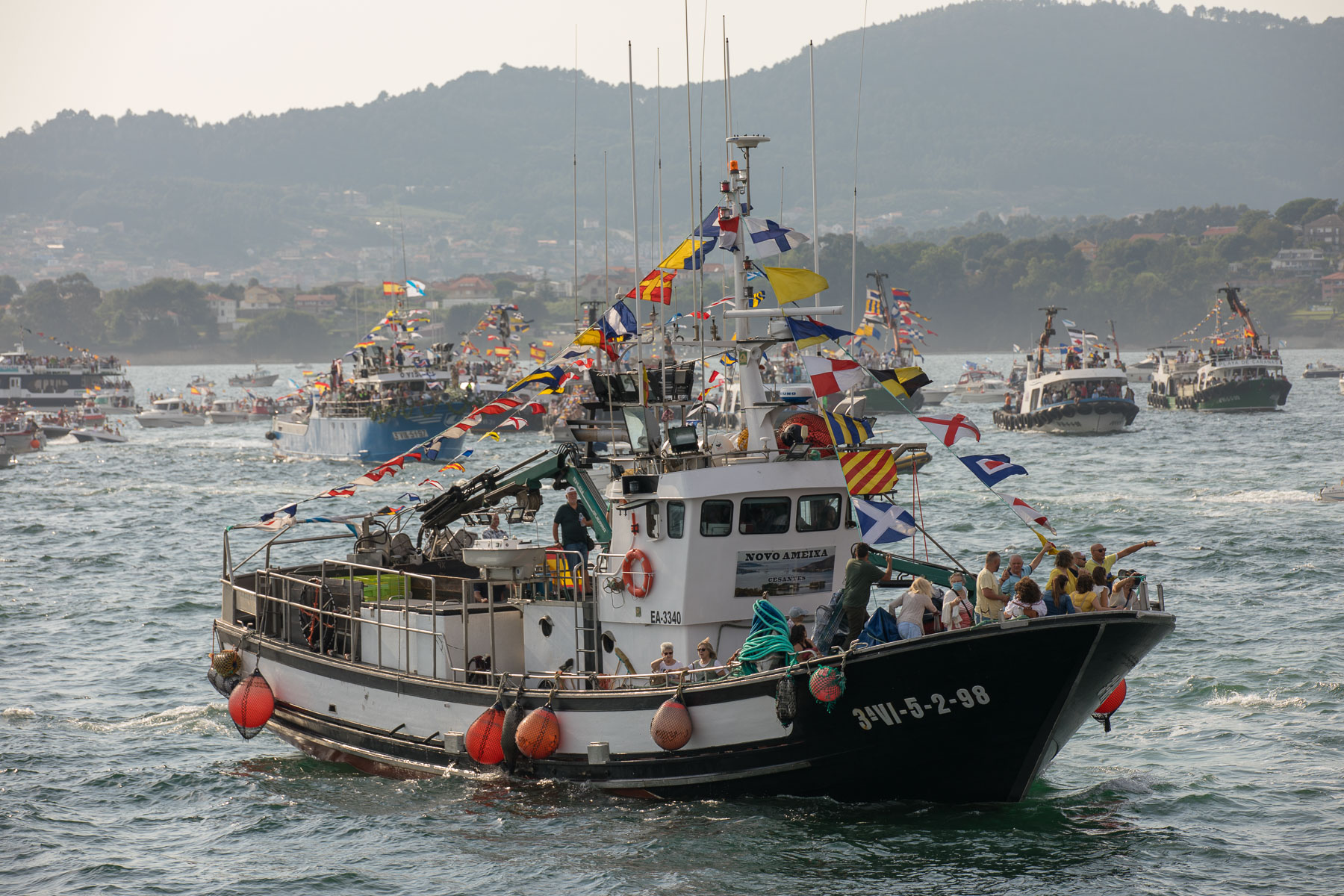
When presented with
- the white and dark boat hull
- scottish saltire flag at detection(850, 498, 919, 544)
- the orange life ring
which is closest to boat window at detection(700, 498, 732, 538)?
the orange life ring

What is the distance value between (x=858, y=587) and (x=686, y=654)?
108 inches

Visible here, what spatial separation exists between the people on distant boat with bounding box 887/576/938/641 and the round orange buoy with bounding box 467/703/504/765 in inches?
220

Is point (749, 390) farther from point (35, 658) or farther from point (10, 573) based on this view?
point (10, 573)

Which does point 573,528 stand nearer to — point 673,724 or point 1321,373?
point 673,724

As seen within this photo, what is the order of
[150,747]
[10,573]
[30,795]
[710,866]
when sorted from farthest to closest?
[10,573] → [150,747] → [30,795] → [710,866]

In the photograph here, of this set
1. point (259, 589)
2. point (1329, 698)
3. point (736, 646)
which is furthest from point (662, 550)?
point (1329, 698)

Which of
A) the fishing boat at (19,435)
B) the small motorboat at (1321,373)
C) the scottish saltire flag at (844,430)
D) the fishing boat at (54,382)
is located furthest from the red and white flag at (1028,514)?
the small motorboat at (1321,373)

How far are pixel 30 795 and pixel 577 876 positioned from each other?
31.7ft

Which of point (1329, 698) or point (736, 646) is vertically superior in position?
point (736, 646)

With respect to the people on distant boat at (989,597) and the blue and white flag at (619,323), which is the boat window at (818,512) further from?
the blue and white flag at (619,323)

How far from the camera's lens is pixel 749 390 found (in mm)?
19516

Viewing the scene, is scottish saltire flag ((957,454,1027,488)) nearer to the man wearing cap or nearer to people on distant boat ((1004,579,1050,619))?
people on distant boat ((1004,579,1050,619))

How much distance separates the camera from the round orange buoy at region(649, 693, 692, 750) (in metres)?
17.4

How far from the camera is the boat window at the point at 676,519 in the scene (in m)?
18.6
